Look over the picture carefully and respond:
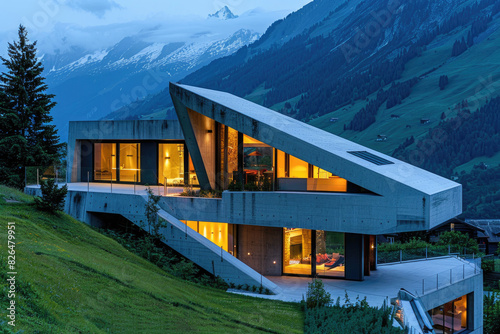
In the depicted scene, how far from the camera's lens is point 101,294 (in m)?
10.9

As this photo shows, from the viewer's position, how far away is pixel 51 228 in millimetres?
15562

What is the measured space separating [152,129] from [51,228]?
11026mm

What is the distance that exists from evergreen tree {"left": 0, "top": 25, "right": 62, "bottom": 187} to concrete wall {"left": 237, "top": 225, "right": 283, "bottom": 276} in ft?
47.9

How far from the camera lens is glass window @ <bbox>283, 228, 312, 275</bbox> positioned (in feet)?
66.8

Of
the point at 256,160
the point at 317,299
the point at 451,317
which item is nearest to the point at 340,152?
the point at 256,160

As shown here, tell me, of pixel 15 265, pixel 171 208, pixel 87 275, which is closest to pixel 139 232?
pixel 171 208

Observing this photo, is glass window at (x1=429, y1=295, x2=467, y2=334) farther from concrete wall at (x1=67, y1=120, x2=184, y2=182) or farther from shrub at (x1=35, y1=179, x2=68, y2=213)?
shrub at (x1=35, y1=179, x2=68, y2=213)

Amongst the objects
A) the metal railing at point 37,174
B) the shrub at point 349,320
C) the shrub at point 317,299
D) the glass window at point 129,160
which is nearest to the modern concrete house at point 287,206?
the shrub at point 317,299

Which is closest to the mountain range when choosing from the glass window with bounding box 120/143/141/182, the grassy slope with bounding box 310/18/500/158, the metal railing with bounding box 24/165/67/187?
the grassy slope with bounding box 310/18/500/158

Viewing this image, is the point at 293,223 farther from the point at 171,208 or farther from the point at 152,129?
the point at 152,129

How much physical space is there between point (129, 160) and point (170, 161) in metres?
2.46

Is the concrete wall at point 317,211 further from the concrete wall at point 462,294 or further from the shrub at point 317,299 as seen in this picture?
the shrub at point 317,299

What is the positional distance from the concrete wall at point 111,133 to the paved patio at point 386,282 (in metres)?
9.49

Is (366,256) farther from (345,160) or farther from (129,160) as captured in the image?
(129,160)
